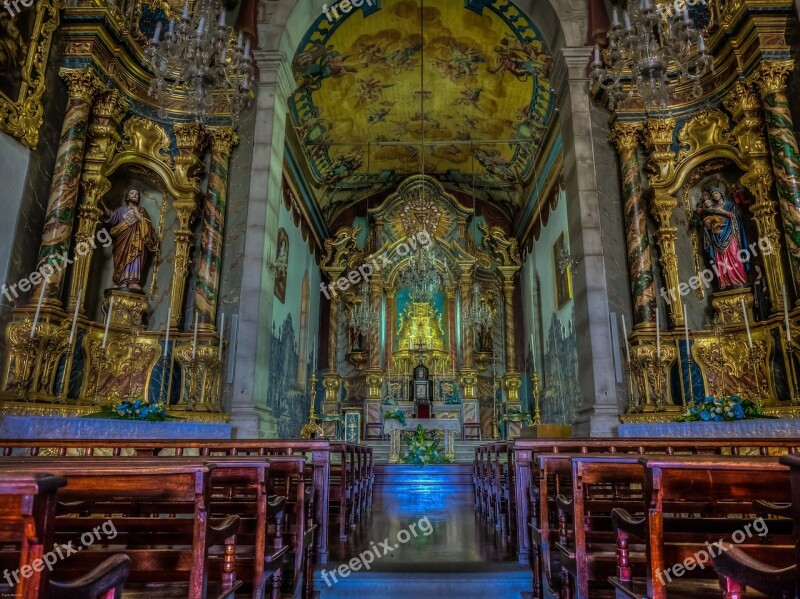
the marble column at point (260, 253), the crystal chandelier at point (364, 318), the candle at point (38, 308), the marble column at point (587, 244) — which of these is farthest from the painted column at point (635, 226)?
the crystal chandelier at point (364, 318)

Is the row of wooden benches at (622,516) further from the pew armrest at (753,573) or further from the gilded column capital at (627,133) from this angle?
the gilded column capital at (627,133)

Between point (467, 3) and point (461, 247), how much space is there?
742 cm

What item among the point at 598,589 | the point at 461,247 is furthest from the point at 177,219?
the point at 461,247

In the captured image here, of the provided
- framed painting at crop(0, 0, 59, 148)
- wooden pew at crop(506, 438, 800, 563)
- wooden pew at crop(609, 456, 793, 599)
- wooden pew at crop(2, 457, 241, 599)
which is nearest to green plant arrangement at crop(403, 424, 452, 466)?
wooden pew at crop(506, 438, 800, 563)

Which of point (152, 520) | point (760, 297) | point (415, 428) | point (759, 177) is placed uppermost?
point (759, 177)

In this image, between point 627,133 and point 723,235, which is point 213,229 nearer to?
point 627,133

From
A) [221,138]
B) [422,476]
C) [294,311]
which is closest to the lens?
[221,138]

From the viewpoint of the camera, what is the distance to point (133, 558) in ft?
6.94

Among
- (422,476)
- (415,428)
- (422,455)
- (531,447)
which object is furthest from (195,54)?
(415,428)

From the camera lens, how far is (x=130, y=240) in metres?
7.23

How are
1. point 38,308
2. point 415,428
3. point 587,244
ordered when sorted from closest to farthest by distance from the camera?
point 38,308
point 587,244
point 415,428

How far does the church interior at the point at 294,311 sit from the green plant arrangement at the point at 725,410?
0.03 m

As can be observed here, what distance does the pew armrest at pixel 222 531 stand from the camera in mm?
1852

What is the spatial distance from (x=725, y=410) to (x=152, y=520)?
5107mm
